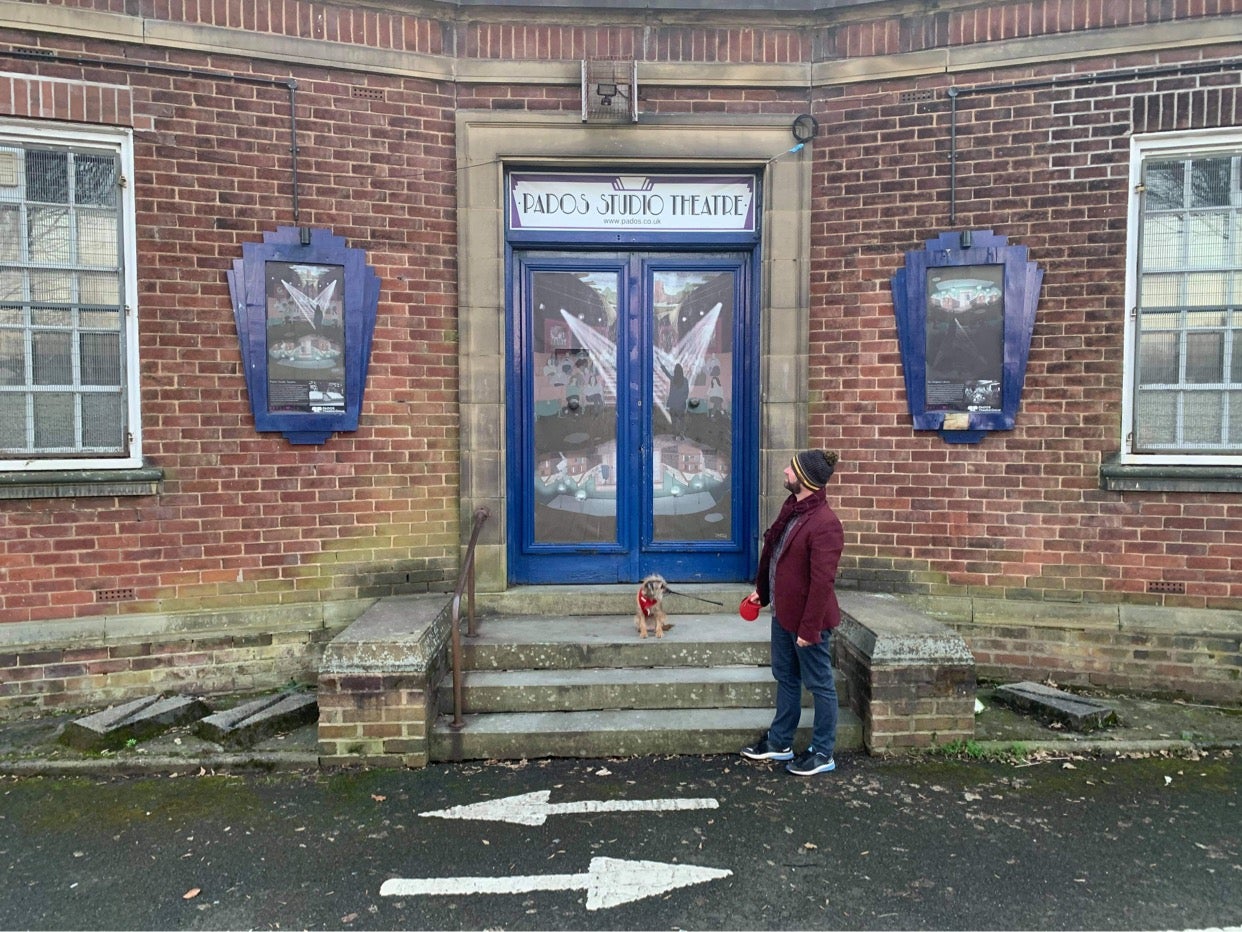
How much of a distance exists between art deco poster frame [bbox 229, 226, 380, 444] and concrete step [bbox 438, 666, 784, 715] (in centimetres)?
216

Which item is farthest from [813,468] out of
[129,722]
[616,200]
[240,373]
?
[129,722]

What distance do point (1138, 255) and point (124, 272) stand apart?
696 centimetres

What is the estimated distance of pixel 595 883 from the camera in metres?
3.38

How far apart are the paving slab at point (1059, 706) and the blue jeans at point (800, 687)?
1.49 metres

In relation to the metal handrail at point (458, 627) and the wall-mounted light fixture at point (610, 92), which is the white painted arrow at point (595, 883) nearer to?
the metal handrail at point (458, 627)

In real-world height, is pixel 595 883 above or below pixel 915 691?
below

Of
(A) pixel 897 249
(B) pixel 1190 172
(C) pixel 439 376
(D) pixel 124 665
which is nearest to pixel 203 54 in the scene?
(C) pixel 439 376

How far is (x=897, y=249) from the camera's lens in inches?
233

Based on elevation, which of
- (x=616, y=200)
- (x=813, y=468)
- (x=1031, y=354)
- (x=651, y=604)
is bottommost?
(x=651, y=604)

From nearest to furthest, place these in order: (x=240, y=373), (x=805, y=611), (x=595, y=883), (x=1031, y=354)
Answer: (x=595, y=883)
(x=805, y=611)
(x=240, y=373)
(x=1031, y=354)

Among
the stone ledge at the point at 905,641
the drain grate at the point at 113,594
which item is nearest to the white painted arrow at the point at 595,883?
the stone ledge at the point at 905,641

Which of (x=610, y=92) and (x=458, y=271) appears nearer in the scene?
(x=610, y=92)

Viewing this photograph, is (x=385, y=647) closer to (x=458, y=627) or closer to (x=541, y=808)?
(x=458, y=627)

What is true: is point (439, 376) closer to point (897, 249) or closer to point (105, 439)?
point (105, 439)
